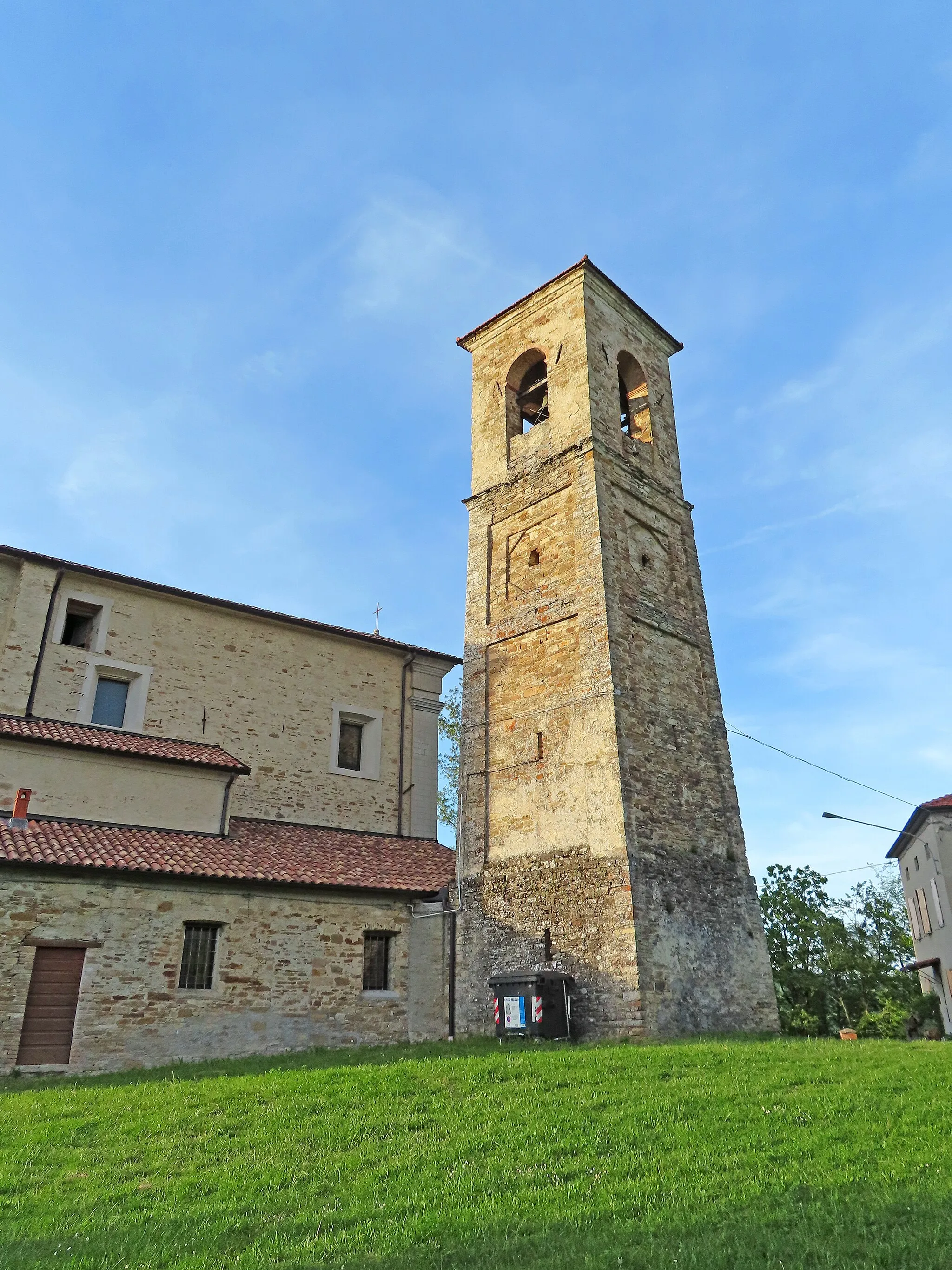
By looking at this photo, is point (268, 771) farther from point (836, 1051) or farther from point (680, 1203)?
point (680, 1203)

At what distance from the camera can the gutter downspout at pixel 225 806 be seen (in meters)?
15.6

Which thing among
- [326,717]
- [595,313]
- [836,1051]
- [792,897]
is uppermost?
[595,313]

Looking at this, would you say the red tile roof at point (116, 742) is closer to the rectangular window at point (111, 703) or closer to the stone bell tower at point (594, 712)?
the rectangular window at point (111, 703)

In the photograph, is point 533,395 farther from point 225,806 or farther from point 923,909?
point 923,909

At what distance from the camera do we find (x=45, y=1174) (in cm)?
651

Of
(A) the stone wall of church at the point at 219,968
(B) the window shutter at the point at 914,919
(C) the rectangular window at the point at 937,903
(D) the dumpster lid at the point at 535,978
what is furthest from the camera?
(B) the window shutter at the point at 914,919

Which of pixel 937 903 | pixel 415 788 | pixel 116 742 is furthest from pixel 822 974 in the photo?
pixel 116 742

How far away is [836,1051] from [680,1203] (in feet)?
20.5

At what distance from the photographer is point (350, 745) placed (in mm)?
19422

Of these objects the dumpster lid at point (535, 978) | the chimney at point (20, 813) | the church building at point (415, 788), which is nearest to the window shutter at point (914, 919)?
the church building at point (415, 788)

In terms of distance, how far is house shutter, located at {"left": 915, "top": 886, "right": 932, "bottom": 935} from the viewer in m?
26.0

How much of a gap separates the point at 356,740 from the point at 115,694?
5.22 meters

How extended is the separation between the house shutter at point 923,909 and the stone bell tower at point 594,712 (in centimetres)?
1441

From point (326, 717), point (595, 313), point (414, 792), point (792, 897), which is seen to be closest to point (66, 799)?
point (326, 717)
